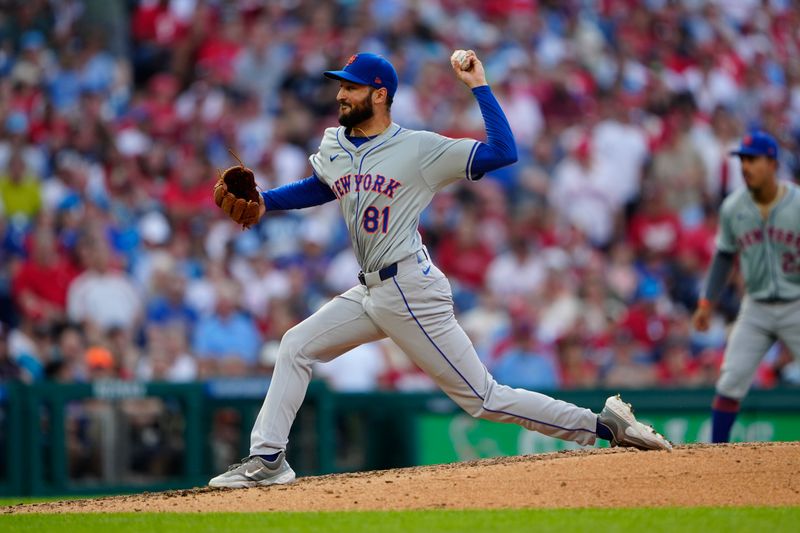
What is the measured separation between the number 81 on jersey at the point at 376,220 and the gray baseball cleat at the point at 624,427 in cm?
152

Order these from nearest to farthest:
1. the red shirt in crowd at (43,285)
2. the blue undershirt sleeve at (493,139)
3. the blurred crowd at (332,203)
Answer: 1. the blue undershirt sleeve at (493,139)
2. the red shirt in crowd at (43,285)
3. the blurred crowd at (332,203)

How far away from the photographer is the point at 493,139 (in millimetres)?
6605

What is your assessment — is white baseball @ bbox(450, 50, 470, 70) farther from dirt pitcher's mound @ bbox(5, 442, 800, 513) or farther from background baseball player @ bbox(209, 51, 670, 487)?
dirt pitcher's mound @ bbox(5, 442, 800, 513)

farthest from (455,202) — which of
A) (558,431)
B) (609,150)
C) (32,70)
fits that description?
(558,431)

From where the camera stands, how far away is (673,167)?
15.7m

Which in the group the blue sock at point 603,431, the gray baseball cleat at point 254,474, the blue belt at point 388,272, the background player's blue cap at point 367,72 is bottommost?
the gray baseball cleat at point 254,474

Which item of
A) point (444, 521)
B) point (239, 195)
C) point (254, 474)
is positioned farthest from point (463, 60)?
point (254, 474)

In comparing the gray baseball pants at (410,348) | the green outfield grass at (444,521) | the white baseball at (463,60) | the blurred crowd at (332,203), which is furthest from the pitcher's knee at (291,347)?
the blurred crowd at (332,203)

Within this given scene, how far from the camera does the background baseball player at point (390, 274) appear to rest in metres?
6.75

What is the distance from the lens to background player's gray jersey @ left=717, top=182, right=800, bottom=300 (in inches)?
341

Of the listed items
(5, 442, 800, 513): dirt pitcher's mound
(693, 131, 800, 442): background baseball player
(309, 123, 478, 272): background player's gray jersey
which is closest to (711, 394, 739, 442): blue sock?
(693, 131, 800, 442): background baseball player

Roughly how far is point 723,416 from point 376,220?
10.4 ft

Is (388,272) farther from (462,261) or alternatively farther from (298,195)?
(462,261)

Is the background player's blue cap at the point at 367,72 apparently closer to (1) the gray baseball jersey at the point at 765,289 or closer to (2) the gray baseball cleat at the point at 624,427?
(2) the gray baseball cleat at the point at 624,427
